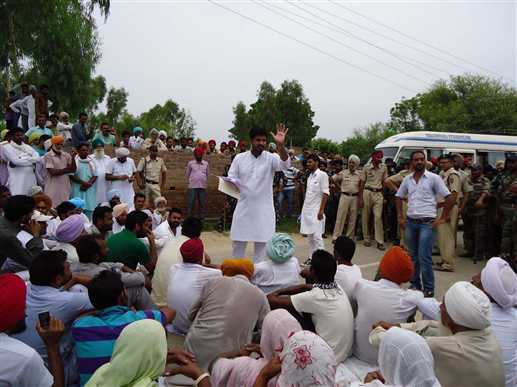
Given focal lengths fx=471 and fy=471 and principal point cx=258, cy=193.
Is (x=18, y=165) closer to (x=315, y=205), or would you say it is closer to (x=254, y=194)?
(x=254, y=194)

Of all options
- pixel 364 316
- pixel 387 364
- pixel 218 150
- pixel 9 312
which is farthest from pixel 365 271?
pixel 218 150

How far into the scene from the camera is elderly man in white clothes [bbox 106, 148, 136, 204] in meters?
8.32

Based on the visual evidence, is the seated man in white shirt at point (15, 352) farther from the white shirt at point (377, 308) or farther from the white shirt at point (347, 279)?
the white shirt at point (347, 279)

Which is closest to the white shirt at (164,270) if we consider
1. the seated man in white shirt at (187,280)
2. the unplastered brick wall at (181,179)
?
the seated man in white shirt at (187,280)

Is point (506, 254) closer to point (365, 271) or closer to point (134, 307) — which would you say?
point (365, 271)

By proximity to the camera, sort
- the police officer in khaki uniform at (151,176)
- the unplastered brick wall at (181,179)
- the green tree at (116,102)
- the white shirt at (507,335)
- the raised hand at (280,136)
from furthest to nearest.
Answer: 1. the green tree at (116,102)
2. the unplastered brick wall at (181,179)
3. the police officer in khaki uniform at (151,176)
4. the raised hand at (280,136)
5. the white shirt at (507,335)

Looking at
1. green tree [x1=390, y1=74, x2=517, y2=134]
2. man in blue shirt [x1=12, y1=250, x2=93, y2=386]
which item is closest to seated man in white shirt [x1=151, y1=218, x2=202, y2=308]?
man in blue shirt [x1=12, y1=250, x2=93, y2=386]

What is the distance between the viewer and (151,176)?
9953 millimetres

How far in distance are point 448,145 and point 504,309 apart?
12116 millimetres

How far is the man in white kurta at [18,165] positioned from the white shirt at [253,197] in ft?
12.5

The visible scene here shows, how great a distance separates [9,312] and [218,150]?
41.0ft

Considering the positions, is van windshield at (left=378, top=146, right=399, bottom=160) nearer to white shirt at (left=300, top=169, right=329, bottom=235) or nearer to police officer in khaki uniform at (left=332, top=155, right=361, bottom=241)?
police officer in khaki uniform at (left=332, top=155, right=361, bottom=241)

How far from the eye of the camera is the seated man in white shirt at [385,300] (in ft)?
11.5

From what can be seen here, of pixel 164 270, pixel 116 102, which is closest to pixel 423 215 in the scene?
pixel 164 270
